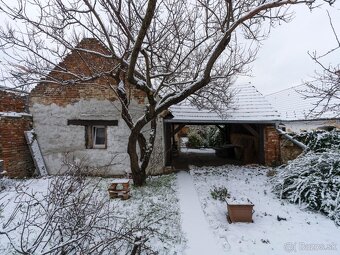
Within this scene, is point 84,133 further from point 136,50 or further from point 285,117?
point 285,117

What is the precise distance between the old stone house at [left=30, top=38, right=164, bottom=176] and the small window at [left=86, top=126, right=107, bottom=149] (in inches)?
1.6

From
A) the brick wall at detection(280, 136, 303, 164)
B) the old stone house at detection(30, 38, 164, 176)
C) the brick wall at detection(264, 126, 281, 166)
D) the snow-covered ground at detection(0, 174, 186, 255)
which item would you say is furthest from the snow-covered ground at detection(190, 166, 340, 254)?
the old stone house at detection(30, 38, 164, 176)

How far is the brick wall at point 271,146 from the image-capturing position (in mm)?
10844

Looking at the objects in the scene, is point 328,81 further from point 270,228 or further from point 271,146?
point 271,146

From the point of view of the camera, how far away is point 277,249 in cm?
432

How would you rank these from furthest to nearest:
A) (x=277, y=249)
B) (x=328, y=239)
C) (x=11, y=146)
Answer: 1. (x=11, y=146)
2. (x=328, y=239)
3. (x=277, y=249)

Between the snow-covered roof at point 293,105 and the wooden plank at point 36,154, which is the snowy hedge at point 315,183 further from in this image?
the snow-covered roof at point 293,105

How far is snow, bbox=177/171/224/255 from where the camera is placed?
14.0ft

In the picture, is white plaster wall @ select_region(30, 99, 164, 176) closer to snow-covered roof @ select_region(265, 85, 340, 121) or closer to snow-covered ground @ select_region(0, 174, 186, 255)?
snow-covered ground @ select_region(0, 174, 186, 255)

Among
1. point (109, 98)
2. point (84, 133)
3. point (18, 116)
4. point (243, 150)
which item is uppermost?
point (109, 98)

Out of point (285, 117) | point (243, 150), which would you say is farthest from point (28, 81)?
point (285, 117)

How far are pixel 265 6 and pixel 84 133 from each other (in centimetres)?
748

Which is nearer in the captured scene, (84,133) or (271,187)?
(271,187)

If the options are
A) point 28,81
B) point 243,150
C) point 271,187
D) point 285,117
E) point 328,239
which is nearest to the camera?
point 328,239
